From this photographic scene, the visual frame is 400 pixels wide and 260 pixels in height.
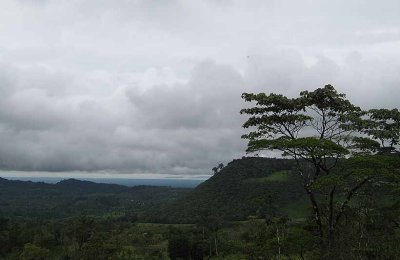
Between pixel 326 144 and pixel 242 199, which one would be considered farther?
pixel 242 199

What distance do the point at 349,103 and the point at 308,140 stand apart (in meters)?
3.99

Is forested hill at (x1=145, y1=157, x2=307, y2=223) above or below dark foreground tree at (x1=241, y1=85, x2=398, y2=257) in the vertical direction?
below

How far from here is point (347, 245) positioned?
101 ft

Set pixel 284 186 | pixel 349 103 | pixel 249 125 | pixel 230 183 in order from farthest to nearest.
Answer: pixel 230 183
pixel 284 186
pixel 249 125
pixel 349 103

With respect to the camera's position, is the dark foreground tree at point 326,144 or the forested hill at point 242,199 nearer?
the dark foreground tree at point 326,144

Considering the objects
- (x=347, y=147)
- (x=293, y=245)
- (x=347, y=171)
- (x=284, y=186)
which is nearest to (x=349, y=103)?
(x=347, y=147)

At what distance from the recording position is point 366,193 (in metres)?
27.8

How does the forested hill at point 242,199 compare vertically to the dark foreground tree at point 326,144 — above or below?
below

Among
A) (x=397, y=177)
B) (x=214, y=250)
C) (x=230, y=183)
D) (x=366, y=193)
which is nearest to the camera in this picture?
(x=397, y=177)

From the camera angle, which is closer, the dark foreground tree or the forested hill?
the dark foreground tree

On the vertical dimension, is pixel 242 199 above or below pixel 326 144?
below

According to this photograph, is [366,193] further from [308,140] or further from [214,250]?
[214,250]

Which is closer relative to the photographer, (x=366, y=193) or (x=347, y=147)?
(x=347, y=147)

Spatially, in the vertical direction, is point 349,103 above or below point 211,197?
above
